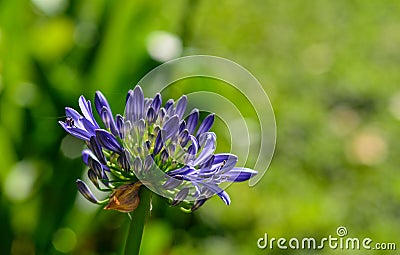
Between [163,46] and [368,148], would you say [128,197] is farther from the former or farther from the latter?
[368,148]

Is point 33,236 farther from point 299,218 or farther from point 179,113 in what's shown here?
point 179,113

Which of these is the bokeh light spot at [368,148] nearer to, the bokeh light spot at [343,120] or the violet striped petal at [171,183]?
the bokeh light spot at [343,120]

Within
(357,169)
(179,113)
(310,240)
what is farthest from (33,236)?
(357,169)

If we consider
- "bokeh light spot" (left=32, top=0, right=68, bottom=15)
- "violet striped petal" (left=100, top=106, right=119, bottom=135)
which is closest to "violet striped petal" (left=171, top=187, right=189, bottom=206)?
"violet striped petal" (left=100, top=106, right=119, bottom=135)

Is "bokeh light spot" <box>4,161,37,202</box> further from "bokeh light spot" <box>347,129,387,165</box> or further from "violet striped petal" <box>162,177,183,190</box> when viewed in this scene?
"bokeh light spot" <box>347,129,387,165</box>

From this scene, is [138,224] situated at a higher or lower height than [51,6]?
lower

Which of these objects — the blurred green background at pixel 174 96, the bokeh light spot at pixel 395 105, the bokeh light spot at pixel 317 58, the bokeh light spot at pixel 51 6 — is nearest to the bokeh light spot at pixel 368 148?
the blurred green background at pixel 174 96

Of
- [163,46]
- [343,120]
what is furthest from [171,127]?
[343,120]
